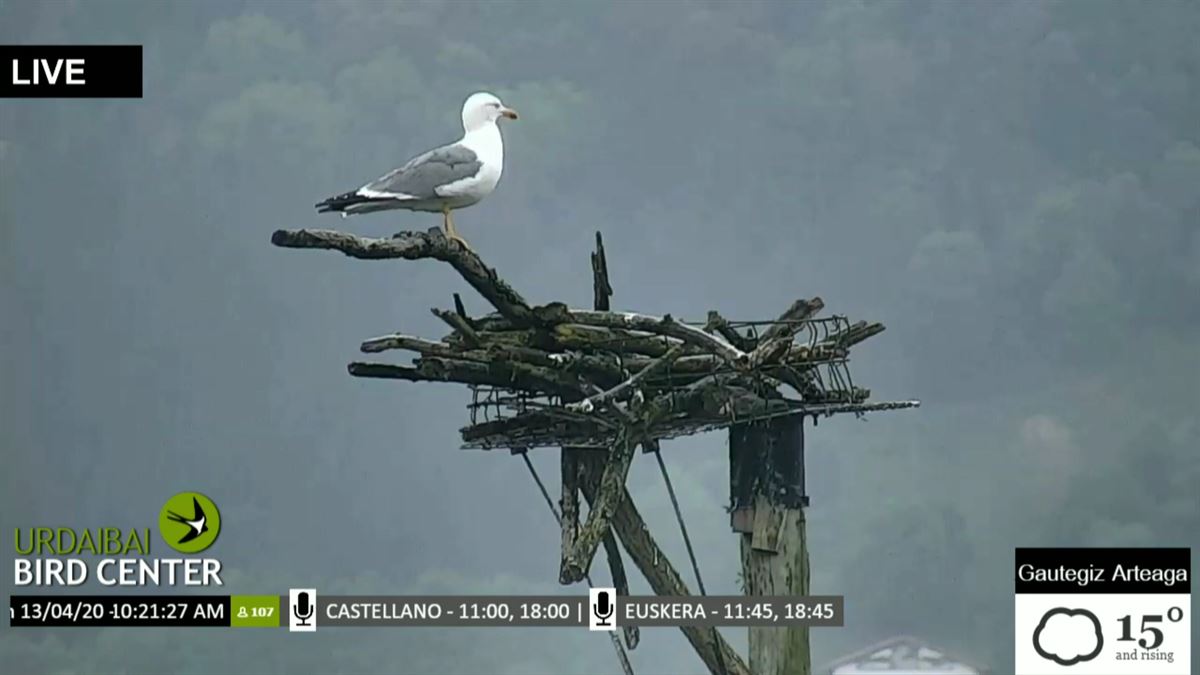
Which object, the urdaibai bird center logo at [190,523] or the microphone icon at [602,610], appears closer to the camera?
the microphone icon at [602,610]

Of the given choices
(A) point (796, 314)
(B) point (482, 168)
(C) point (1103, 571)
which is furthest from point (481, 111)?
(C) point (1103, 571)

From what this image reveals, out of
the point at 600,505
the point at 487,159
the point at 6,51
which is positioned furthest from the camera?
the point at 6,51

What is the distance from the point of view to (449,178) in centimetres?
1450

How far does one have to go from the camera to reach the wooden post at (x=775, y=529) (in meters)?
15.8

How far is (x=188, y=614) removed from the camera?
52.6 feet

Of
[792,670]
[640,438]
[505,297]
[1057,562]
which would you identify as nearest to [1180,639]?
[1057,562]

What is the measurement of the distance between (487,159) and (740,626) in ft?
12.8

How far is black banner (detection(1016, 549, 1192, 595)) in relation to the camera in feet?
50.5

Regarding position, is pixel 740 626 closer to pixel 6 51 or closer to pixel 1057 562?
pixel 1057 562

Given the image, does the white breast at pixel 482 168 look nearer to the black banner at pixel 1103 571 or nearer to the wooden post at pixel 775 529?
the wooden post at pixel 775 529

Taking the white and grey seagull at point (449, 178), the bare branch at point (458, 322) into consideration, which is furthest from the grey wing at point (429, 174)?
the bare branch at point (458, 322)

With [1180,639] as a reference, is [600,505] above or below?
above

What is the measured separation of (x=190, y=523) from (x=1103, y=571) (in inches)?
273

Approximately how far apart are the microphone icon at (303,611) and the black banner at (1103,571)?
16.4ft
